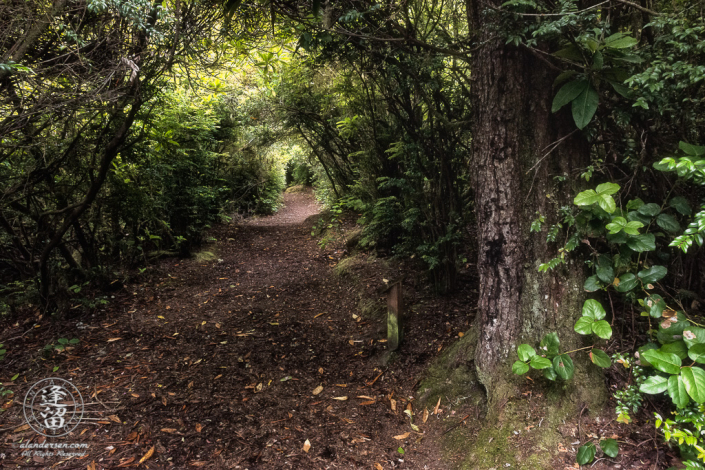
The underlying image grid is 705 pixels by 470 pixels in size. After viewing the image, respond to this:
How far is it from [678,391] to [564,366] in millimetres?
554

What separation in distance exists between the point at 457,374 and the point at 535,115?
6.78ft

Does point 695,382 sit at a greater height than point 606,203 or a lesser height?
lesser

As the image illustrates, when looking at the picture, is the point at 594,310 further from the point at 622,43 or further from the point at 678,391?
the point at 622,43

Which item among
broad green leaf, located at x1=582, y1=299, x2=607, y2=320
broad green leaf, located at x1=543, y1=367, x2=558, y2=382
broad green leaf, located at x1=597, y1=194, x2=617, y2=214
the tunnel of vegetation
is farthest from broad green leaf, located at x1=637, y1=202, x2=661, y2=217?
broad green leaf, located at x1=543, y1=367, x2=558, y2=382

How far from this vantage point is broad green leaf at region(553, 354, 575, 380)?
2100 millimetres

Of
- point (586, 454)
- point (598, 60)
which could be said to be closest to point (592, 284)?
point (586, 454)

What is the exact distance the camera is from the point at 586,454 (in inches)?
77.3

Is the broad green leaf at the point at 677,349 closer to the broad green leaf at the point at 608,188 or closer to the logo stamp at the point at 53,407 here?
the broad green leaf at the point at 608,188

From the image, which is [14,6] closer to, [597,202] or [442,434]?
[597,202]

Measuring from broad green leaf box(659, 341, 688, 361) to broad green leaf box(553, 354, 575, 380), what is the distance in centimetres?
47

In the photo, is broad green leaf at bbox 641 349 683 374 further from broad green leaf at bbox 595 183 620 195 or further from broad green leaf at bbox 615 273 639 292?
broad green leaf at bbox 595 183 620 195

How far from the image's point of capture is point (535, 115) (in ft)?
7.51

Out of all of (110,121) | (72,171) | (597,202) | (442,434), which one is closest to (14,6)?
(110,121)

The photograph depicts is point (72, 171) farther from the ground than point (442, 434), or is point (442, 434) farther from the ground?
point (72, 171)
